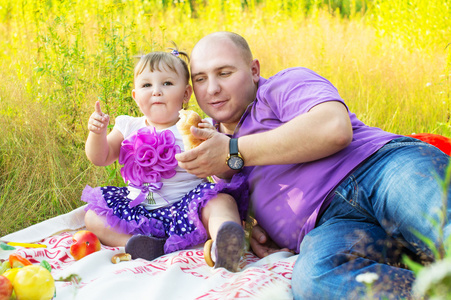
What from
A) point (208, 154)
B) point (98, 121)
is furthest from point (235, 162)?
point (98, 121)

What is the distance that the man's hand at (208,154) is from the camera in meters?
2.11

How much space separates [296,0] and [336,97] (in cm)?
717

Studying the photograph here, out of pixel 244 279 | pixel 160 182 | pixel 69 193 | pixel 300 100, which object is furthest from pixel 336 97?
pixel 69 193

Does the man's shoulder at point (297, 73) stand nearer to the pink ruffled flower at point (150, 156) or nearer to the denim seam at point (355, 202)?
the denim seam at point (355, 202)

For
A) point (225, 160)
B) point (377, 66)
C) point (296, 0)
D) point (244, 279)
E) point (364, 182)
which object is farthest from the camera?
point (296, 0)

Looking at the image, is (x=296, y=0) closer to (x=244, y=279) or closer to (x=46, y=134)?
(x=46, y=134)

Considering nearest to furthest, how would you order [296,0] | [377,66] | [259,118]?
[259,118] < [377,66] < [296,0]

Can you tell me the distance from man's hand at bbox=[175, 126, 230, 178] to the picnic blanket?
477 millimetres

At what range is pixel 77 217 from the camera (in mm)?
2883

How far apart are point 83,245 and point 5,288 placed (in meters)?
0.86

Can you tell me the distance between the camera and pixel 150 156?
8.56 feet

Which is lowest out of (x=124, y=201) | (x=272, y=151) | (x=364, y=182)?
(x=124, y=201)

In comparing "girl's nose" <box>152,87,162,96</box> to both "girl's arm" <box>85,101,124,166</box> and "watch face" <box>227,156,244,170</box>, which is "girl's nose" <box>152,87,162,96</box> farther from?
"watch face" <box>227,156,244,170</box>

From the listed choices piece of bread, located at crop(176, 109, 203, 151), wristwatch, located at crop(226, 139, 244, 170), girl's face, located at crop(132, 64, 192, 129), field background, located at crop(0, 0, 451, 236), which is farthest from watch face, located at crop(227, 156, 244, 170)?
field background, located at crop(0, 0, 451, 236)
